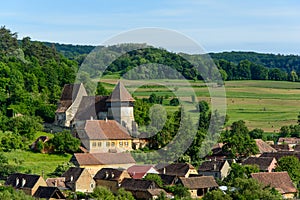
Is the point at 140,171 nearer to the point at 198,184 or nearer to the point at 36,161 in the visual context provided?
the point at 198,184

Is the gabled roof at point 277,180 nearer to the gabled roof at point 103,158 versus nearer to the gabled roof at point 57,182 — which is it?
the gabled roof at point 103,158

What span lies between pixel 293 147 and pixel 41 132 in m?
19.5

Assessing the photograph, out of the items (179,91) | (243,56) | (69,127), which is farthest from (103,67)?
(243,56)

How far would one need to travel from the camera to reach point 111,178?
44.2 meters

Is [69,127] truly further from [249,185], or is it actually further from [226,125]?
[249,185]

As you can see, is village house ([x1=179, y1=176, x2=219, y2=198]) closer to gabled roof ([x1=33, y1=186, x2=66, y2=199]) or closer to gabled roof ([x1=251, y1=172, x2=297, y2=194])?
gabled roof ([x1=251, y1=172, x2=297, y2=194])

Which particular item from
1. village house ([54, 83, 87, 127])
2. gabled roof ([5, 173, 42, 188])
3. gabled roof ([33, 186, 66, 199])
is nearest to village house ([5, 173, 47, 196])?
gabled roof ([5, 173, 42, 188])

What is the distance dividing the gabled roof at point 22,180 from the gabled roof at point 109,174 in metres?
4.88

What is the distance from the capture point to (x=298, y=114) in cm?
7962

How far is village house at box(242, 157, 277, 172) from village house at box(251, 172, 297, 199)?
11.9 ft

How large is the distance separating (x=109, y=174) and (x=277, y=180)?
31.5 ft

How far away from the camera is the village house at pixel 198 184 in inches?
1687

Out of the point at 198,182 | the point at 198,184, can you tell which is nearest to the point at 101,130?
the point at 198,182

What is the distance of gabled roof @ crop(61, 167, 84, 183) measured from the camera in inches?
1707
